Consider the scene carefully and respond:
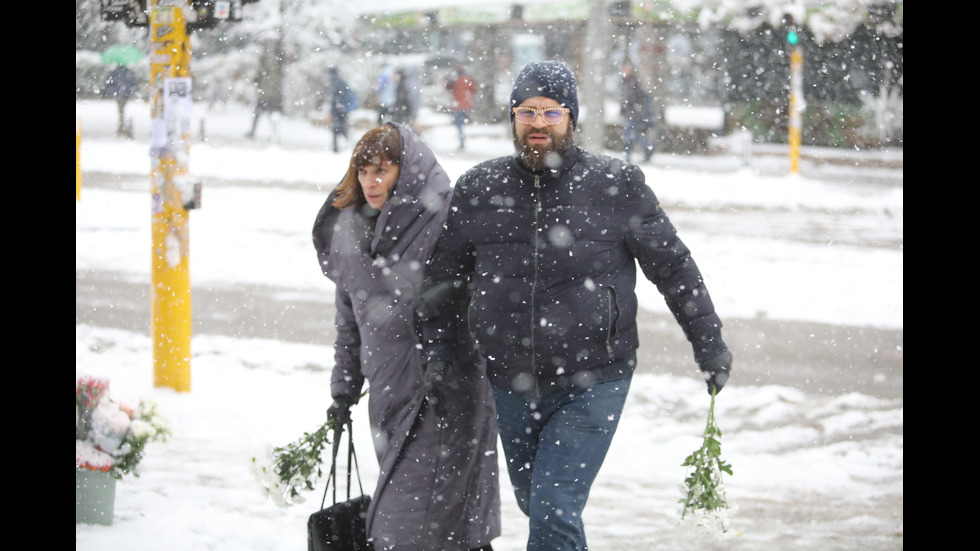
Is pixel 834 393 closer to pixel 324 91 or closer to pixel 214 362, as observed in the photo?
pixel 214 362

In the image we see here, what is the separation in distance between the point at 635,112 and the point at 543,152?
1676 centimetres

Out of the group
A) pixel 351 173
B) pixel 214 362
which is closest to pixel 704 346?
pixel 351 173

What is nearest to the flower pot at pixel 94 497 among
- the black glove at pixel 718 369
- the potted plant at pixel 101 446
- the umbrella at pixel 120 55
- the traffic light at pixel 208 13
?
the potted plant at pixel 101 446

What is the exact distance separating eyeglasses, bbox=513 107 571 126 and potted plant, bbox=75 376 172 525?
85.2 inches

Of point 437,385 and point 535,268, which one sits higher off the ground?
point 535,268

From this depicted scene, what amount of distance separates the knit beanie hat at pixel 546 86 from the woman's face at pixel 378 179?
1.56 feet

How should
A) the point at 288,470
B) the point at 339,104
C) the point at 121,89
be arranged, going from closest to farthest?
the point at 288,470 < the point at 339,104 < the point at 121,89

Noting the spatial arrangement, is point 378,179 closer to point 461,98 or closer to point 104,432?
point 104,432

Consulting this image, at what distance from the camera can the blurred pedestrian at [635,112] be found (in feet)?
64.7

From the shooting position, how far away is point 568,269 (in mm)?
3473

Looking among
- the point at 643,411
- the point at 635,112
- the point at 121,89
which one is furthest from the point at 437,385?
the point at 121,89

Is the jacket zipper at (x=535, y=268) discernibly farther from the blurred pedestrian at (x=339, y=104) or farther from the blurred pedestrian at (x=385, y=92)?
the blurred pedestrian at (x=385, y=92)

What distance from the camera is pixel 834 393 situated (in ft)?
23.5

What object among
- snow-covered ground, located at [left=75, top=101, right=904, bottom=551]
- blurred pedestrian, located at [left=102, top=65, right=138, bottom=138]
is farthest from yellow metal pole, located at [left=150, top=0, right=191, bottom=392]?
blurred pedestrian, located at [left=102, top=65, right=138, bottom=138]
